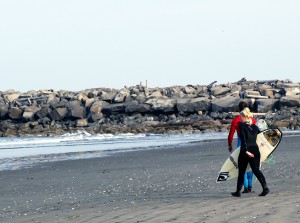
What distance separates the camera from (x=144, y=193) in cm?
1262

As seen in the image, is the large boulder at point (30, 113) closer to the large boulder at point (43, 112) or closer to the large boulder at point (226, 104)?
the large boulder at point (43, 112)

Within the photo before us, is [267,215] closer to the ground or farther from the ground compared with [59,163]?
farther from the ground

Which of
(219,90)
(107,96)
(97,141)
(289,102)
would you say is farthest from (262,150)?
(107,96)

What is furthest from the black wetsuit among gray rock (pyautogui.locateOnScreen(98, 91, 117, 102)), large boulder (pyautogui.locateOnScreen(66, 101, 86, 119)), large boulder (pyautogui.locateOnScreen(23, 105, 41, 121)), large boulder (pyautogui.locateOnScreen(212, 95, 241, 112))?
large boulder (pyautogui.locateOnScreen(23, 105, 41, 121))

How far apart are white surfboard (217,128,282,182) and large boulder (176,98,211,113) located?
32.9 m

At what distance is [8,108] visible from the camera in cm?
5366

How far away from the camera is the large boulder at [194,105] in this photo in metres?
45.5

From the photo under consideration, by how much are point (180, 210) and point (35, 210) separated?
257 centimetres

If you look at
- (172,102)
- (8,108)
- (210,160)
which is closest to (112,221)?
(210,160)

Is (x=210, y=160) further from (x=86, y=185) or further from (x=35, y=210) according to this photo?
(x=35, y=210)

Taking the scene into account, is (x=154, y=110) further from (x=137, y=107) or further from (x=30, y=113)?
(x=30, y=113)

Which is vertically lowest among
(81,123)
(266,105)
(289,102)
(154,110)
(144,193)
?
(81,123)

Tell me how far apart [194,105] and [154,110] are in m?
2.82

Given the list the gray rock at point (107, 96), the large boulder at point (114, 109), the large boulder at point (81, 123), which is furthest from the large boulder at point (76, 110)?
the gray rock at point (107, 96)
